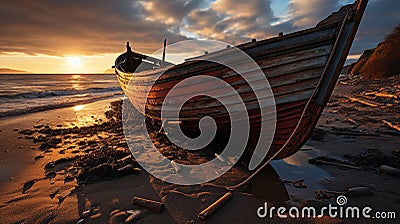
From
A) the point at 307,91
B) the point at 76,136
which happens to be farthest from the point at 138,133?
the point at 307,91

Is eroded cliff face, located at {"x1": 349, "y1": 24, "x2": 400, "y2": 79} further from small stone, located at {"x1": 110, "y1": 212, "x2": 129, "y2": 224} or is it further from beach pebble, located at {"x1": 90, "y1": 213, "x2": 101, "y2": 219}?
beach pebble, located at {"x1": 90, "y1": 213, "x2": 101, "y2": 219}

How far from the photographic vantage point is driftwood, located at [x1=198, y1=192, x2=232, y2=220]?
277 centimetres

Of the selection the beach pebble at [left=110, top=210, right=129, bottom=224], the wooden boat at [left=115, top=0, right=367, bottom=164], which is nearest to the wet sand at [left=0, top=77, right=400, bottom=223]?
the beach pebble at [left=110, top=210, right=129, bottom=224]

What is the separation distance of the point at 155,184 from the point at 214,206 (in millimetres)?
1307

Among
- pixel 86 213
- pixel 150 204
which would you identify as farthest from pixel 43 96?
pixel 150 204

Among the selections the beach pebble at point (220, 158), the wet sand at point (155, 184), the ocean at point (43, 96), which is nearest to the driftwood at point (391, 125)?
the wet sand at point (155, 184)

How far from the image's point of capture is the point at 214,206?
2947mm

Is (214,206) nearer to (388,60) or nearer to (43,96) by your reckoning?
(43,96)

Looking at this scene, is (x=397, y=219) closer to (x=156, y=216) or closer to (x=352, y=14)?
(x=352, y=14)

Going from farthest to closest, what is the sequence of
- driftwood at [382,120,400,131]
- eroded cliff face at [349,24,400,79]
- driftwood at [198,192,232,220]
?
1. eroded cliff face at [349,24,400,79]
2. driftwood at [382,120,400,131]
3. driftwood at [198,192,232,220]

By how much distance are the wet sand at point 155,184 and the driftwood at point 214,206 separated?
68mm

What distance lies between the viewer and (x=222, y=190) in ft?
11.7

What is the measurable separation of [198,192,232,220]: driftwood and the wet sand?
7cm

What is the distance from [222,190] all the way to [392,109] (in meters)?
10.5
